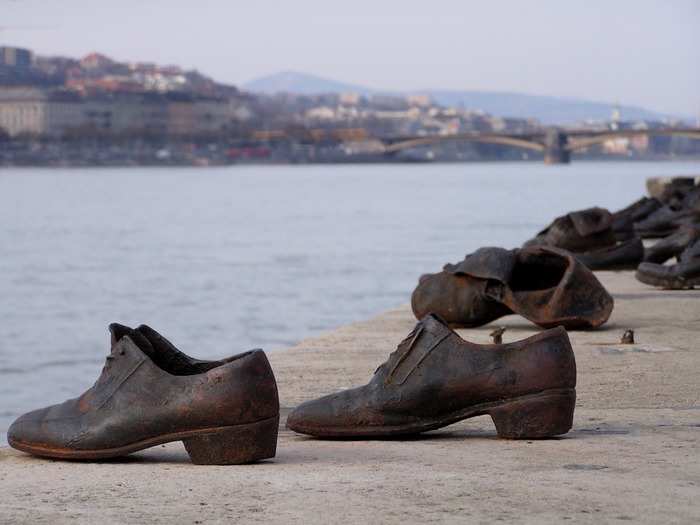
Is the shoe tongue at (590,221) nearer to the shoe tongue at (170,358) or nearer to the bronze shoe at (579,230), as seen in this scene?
the bronze shoe at (579,230)

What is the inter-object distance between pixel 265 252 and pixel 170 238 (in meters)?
8.15

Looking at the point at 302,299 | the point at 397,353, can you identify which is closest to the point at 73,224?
the point at 302,299

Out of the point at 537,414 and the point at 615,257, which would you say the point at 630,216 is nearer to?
the point at 615,257

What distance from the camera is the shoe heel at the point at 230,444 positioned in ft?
15.4

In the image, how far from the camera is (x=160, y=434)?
15.7ft

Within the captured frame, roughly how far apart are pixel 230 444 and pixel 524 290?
4321 mm

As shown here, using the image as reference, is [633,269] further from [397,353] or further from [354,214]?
[354,214]

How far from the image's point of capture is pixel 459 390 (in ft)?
16.9

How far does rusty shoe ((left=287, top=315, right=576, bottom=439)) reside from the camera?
16.7 feet

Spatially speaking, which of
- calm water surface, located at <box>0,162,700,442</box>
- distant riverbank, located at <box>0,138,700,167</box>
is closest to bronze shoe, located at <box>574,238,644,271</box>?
calm water surface, located at <box>0,162,700,442</box>

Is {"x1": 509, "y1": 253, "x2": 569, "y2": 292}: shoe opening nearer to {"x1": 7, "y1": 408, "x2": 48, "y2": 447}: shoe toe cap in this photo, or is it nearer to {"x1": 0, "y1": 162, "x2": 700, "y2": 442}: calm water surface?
{"x1": 0, "y1": 162, "x2": 700, "y2": 442}: calm water surface

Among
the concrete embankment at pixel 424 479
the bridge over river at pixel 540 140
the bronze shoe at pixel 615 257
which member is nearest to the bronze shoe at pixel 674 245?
the bronze shoe at pixel 615 257

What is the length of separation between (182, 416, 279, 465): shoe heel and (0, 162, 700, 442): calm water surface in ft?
15.1

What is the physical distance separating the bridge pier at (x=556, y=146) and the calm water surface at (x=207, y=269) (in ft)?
250
